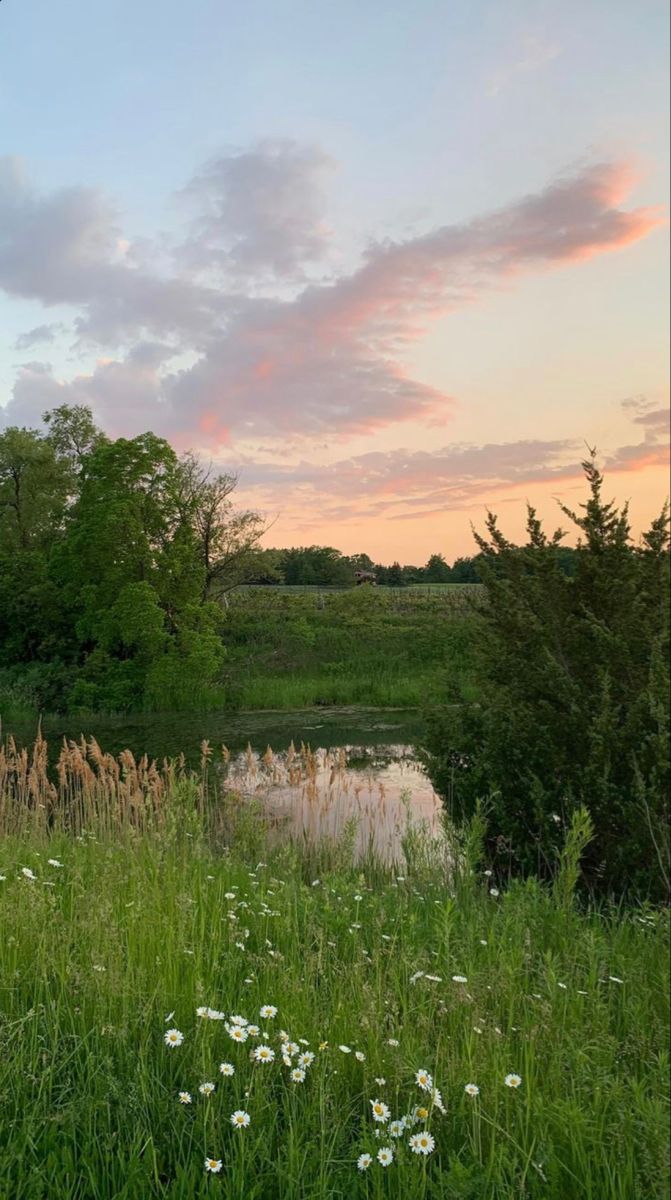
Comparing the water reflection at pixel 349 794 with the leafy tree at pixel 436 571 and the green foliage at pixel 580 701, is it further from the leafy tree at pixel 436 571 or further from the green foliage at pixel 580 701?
the leafy tree at pixel 436 571

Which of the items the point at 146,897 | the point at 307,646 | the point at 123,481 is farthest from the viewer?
the point at 307,646

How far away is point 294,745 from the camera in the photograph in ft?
47.0

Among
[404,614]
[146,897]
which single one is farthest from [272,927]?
[404,614]

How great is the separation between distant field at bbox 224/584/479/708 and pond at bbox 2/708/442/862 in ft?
4.93

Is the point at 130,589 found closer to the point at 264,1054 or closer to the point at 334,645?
the point at 334,645

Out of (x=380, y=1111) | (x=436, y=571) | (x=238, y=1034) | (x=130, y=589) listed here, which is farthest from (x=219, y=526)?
(x=380, y=1111)

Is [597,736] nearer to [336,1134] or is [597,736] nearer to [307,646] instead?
[336,1134]

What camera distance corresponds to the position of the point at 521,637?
5.90 metres

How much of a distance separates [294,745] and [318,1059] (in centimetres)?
1176

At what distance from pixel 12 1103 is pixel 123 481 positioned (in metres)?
22.8

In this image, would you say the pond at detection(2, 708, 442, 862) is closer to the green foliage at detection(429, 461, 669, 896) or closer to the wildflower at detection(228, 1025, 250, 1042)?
the green foliage at detection(429, 461, 669, 896)

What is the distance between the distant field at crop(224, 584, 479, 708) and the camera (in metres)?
23.2

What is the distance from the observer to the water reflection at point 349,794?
763 centimetres

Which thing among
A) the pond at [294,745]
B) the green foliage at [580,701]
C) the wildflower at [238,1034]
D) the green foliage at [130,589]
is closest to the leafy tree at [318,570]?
the green foliage at [130,589]
